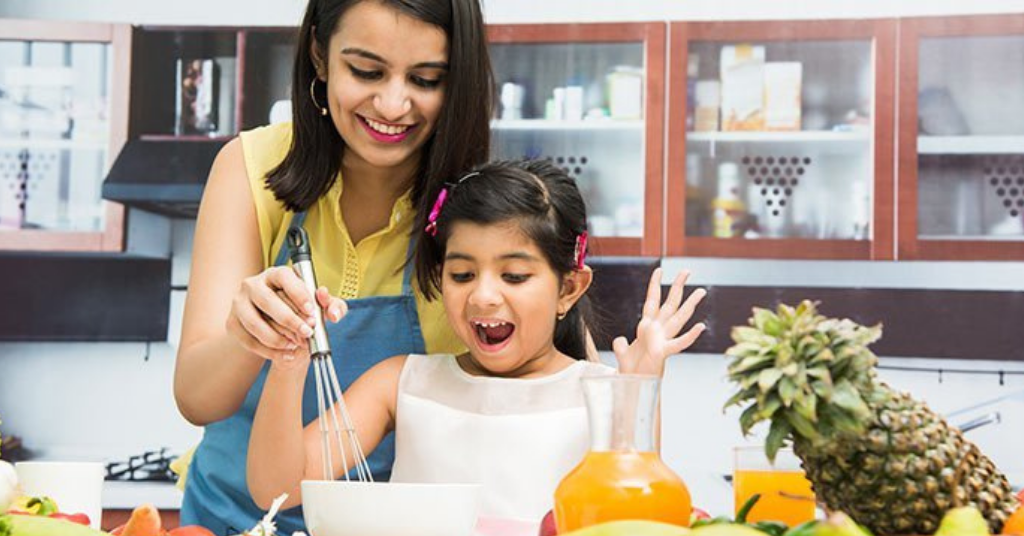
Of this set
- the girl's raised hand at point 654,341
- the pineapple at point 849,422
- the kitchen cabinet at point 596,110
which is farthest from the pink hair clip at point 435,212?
the kitchen cabinet at point 596,110

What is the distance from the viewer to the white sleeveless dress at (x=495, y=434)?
5.16 ft

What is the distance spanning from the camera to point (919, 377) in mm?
3543

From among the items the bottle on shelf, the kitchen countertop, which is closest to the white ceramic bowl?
the kitchen countertop

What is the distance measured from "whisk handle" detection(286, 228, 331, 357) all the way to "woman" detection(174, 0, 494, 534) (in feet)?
0.58

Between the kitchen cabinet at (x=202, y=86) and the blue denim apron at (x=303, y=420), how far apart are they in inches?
80.1

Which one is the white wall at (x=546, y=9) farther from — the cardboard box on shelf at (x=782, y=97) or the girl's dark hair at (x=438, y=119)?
the girl's dark hair at (x=438, y=119)

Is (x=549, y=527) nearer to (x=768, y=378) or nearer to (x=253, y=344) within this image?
(x=768, y=378)

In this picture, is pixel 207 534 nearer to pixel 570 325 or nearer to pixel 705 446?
pixel 570 325

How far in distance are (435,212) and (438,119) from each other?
0.14 metres

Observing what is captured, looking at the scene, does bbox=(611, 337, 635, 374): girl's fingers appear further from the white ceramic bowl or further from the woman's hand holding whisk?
the white ceramic bowl

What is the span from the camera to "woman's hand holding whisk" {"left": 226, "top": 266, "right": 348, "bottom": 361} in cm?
108

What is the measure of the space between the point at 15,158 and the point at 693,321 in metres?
2.15

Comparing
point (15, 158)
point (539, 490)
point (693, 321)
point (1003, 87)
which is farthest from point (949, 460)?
point (15, 158)

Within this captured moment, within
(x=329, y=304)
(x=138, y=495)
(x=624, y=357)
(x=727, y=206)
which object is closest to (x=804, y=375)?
(x=329, y=304)
